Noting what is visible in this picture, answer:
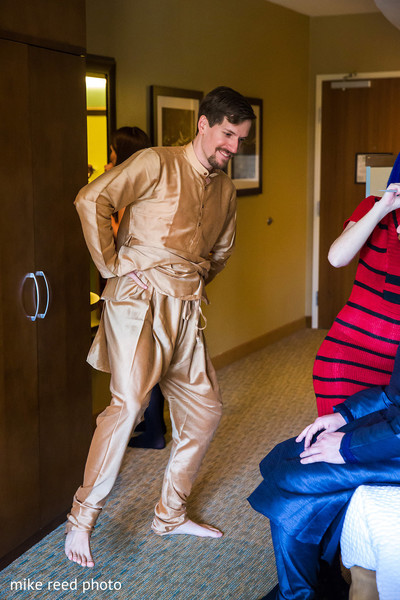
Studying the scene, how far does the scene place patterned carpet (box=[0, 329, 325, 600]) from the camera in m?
2.54

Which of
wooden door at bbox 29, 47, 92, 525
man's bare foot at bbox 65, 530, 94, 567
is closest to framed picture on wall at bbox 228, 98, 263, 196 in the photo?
wooden door at bbox 29, 47, 92, 525

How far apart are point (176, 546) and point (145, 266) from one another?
3.67 ft

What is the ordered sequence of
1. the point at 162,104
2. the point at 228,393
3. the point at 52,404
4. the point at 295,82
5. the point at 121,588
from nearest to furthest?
the point at 121,588, the point at 52,404, the point at 162,104, the point at 228,393, the point at 295,82

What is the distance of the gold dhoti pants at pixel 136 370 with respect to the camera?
8.72ft

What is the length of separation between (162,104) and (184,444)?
96.6 inches

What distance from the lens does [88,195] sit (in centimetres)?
258

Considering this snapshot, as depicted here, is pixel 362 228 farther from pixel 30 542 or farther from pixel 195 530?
pixel 30 542

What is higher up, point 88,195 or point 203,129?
point 203,129

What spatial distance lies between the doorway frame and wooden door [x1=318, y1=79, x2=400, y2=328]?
1.4 inches

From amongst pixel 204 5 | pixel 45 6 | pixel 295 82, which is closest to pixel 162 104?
pixel 204 5

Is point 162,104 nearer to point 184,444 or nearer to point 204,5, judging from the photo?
point 204,5

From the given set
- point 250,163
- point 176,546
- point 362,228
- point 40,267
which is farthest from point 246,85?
point 176,546

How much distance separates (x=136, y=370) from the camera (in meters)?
2.65

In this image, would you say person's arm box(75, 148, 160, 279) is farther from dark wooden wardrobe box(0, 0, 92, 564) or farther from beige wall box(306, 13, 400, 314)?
beige wall box(306, 13, 400, 314)
